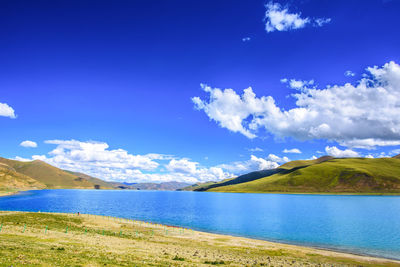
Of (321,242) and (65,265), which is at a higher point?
(65,265)

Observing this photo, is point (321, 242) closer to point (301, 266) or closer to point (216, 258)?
point (301, 266)

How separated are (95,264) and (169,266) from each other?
27.2 feet

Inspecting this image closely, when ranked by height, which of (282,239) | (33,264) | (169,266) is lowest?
(282,239)

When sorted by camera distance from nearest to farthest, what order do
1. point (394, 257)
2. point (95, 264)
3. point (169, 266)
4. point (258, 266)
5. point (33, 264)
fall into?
point (33, 264) < point (95, 264) < point (169, 266) < point (258, 266) < point (394, 257)

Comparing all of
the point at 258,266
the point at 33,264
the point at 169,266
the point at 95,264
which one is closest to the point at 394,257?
the point at 258,266

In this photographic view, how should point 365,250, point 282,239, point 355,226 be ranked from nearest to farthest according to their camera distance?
point 365,250
point 282,239
point 355,226

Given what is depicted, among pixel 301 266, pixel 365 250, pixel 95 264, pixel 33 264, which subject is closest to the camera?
pixel 33 264

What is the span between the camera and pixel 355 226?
89.2 metres

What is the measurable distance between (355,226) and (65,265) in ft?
318

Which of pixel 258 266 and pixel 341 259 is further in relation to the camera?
pixel 341 259

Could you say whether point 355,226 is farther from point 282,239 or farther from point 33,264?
point 33,264

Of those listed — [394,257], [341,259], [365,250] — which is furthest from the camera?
[365,250]

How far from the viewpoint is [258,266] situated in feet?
118

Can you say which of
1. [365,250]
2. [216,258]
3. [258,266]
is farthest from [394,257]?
[216,258]
